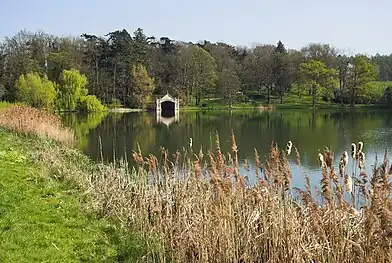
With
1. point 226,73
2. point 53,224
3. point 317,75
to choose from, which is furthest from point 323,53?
point 53,224

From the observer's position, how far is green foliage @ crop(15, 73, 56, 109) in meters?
52.7

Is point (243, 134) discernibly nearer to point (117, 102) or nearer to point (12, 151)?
point (12, 151)

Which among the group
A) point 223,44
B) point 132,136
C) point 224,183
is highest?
point 223,44

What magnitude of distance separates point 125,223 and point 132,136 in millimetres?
23747

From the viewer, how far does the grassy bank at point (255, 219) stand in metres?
4.05

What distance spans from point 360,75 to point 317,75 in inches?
269

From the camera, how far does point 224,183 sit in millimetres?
5270

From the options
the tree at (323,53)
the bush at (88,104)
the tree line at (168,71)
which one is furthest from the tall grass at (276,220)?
the tree at (323,53)

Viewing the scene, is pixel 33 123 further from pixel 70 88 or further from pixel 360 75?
pixel 360 75

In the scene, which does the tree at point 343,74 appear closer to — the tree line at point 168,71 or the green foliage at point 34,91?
the tree line at point 168,71

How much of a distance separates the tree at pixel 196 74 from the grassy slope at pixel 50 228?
62.3 m

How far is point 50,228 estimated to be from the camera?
6211mm

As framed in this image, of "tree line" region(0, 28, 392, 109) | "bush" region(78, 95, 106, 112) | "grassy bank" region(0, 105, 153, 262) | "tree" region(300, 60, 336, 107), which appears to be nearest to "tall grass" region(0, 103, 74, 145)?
"grassy bank" region(0, 105, 153, 262)

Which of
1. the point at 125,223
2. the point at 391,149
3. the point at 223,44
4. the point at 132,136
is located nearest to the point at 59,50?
the point at 223,44
